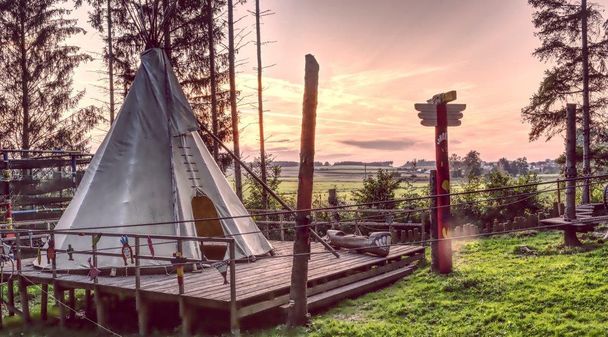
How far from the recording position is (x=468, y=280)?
34.3ft

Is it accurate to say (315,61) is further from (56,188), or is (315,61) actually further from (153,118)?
(56,188)

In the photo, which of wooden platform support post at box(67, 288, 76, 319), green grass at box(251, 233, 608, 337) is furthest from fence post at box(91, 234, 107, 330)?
green grass at box(251, 233, 608, 337)

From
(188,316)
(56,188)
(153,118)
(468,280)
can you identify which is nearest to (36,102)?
(56,188)

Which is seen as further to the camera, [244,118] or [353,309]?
[244,118]

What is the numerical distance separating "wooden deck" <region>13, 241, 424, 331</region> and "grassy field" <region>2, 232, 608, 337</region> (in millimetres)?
404

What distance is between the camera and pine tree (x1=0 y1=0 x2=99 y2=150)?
25.0 metres

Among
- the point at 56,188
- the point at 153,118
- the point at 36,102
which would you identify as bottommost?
the point at 56,188

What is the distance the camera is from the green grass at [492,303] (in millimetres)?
8008

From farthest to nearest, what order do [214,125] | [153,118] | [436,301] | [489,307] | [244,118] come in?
[244,118]
[214,125]
[153,118]
[436,301]
[489,307]

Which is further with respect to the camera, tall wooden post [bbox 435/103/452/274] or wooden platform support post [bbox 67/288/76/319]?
tall wooden post [bbox 435/103/452/274]

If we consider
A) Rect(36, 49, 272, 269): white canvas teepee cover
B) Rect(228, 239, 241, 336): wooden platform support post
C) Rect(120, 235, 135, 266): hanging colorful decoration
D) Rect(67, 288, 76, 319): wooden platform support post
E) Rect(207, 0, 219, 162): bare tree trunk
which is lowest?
Rect(67, 288, 76, 319): wooden platform support post

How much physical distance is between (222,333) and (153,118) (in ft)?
18.9

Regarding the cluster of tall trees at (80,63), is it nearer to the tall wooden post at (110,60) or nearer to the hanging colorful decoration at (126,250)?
the tall wooden post at (110,60)

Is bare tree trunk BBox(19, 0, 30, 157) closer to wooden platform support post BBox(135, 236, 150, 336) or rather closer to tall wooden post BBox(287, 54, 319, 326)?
wooden platform support post BBox(135, 236, 150, 336)
